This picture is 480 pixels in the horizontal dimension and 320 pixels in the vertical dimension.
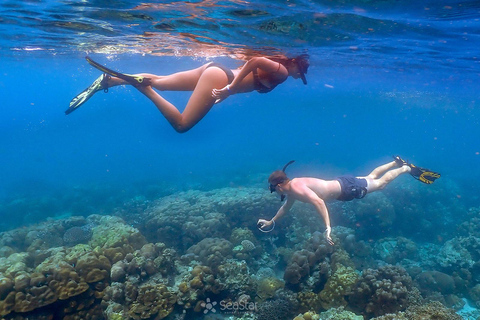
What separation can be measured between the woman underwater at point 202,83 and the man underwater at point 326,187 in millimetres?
2290

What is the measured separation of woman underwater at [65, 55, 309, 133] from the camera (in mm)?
5668

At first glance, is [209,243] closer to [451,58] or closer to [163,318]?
[163,318]

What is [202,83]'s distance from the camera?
18.9 ft

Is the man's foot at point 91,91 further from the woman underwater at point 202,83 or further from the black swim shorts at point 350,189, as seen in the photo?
the black swim shorts at point 350,189

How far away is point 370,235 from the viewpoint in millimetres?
14141

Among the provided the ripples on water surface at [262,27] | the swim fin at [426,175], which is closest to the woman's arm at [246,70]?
the ripples on water surface at [262,27]

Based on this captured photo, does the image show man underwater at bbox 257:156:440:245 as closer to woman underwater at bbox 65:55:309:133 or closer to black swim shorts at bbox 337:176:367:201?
black swim shorts at bbox 337:176:367:201

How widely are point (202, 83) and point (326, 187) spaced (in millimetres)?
4661

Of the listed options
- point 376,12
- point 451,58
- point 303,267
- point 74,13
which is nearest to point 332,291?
point 303,267

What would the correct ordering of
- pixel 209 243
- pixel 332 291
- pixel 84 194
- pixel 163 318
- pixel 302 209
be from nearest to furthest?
pixel 163 318 → pixel 332 291 → pixel 209 243 → pixel 302 209 → pixel 84 194

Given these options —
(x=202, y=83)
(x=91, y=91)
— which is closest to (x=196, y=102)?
(x=202, y=83)

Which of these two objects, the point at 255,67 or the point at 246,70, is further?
the point at 255,67

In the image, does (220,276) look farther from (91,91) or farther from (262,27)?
(262,27)

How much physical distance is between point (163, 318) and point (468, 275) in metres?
Result: 11.4
